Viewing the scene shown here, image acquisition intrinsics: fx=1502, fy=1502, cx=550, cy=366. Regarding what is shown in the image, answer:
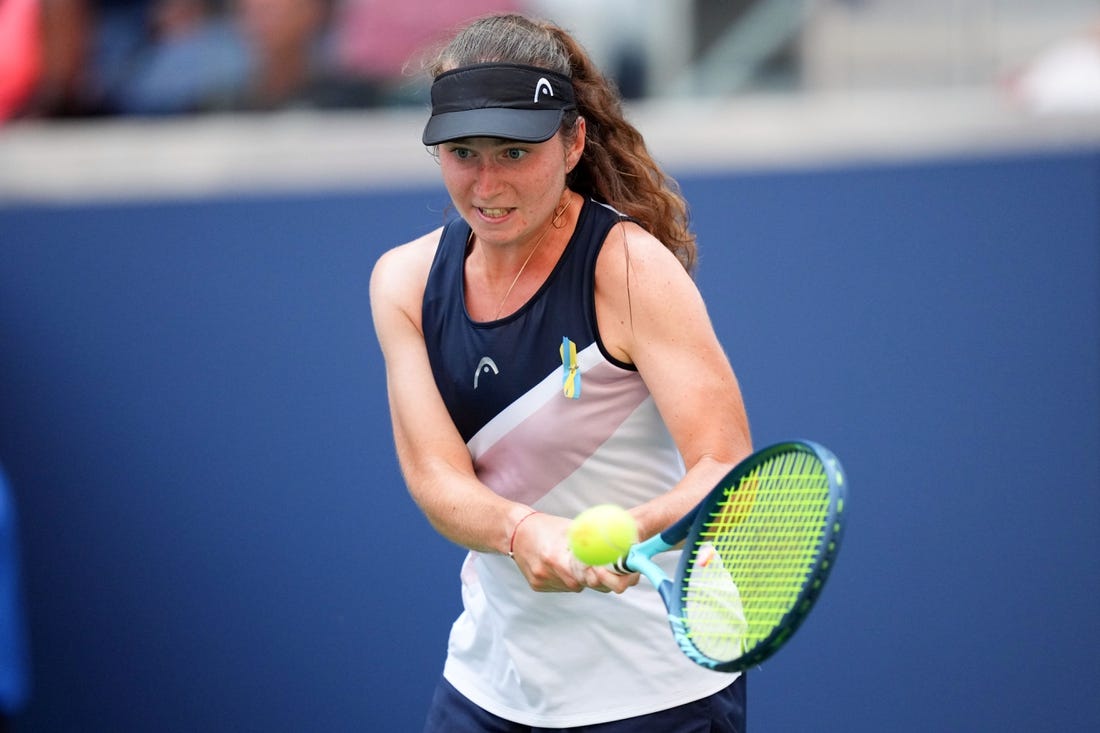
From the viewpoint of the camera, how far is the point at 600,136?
2.53 meters

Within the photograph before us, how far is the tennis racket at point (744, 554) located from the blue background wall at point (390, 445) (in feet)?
5.65

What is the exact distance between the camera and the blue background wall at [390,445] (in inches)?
146

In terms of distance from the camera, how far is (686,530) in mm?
2117

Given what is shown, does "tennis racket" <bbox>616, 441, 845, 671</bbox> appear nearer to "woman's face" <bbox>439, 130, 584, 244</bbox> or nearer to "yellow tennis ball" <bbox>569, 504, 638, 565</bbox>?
"yellow tennis ball" <bbox>569, 504, 638, 565</bbox>

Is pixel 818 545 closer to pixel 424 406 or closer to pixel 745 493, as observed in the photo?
pixel 745 493

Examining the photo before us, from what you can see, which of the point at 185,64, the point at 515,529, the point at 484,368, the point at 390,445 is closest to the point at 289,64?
the point at 185,64

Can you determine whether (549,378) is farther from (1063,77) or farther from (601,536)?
(1063,77)

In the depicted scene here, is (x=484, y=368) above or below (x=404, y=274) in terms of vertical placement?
below

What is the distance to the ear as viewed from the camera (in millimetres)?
2412

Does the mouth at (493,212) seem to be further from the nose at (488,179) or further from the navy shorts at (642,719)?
the navy shorts at (642,719)

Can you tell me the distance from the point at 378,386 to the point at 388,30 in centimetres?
113

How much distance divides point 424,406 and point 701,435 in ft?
1.59

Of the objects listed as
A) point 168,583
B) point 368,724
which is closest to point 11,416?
point 168,583

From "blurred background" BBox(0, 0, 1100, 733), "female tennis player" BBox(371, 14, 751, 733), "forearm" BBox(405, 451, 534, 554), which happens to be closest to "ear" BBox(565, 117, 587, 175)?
"female tennis player" BBox(371, 14, 751, 733)
